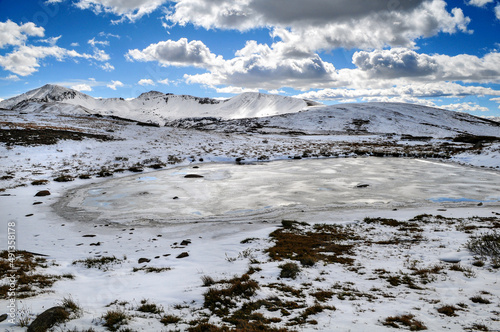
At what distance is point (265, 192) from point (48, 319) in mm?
16644

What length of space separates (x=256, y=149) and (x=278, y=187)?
26368 mm

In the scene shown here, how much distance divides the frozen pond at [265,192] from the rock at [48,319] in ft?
31.7

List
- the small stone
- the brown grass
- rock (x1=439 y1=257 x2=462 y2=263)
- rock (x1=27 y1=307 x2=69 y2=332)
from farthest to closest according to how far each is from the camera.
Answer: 1. the small stone
2. the brown grass
3. rock (x1=439 y1=257 x2=462 y2=263)
4. rock (x1=27 y1=307 x2=69 y2=332)

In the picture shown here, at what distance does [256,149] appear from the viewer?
48.6 meters

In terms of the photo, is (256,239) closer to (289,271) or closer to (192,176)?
(289,271)

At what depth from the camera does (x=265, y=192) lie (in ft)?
69.8

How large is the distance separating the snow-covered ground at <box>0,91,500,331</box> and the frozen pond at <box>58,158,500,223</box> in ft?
0.47

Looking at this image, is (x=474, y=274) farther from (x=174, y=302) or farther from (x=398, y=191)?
(x=398, y=191)

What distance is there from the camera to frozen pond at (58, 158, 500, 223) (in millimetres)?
17203

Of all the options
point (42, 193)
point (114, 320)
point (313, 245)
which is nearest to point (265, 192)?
point (313, 245)

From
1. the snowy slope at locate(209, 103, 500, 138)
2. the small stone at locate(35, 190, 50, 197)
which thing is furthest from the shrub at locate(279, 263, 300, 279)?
the snowy slope at locate(209, 103, 500, 138)

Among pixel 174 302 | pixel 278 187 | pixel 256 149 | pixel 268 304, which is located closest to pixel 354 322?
pixel 268 304

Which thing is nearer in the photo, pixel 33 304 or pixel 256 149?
pixel 33 304

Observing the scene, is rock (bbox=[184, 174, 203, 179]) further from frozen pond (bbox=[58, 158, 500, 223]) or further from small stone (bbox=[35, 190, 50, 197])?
small stone (bbox=[35, 190, 50, 197])
